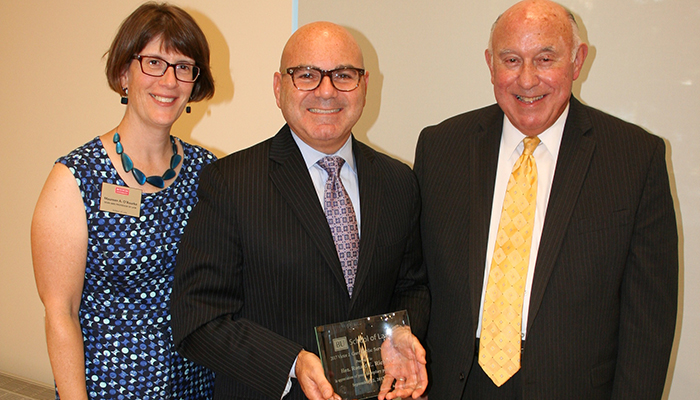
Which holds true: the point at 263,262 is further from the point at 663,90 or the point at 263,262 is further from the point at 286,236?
the point at 663,90

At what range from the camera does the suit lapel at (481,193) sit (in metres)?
1.86

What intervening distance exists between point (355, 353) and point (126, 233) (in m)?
0.91

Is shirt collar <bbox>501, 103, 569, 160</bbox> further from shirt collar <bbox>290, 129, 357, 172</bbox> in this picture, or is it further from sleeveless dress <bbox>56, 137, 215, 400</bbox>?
sleeveless dress <bbox>56, 137, 215, 400</bbox>

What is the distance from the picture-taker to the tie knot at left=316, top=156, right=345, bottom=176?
1847mm

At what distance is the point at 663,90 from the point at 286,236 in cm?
198

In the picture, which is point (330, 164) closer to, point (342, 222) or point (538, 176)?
point (342, 222)

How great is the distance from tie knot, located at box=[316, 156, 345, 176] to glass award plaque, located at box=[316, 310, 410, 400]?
51 cm

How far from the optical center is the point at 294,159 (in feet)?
6.01

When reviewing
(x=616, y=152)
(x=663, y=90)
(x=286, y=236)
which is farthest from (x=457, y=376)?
(x=663, y=90)

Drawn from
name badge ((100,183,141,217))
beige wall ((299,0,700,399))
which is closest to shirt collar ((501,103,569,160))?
beige wall ((299,0,700,399))

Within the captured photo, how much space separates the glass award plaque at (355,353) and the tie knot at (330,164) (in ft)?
1.68

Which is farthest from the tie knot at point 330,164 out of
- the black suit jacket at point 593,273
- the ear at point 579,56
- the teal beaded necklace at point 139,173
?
the ear at point 579,56

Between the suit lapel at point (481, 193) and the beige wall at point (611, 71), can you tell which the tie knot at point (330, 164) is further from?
the beige wall at point (611, 71)

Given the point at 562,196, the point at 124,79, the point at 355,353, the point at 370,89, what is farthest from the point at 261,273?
the point at 370,89
